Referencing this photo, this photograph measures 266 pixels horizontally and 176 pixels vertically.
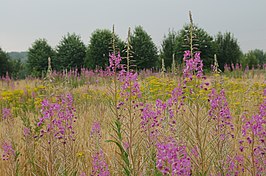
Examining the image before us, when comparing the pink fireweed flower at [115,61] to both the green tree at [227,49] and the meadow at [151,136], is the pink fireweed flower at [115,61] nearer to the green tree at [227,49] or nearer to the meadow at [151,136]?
the meadow at [151,136]

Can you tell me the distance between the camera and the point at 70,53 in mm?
25484

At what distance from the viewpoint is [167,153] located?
5.12 ft

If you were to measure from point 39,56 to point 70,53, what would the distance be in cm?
332

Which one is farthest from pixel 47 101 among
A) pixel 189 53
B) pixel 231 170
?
pixel 231 170

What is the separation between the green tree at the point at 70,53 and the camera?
83.9 ft

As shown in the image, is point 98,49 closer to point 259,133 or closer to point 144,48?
point 144,48

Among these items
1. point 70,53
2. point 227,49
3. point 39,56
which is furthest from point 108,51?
point 227,49

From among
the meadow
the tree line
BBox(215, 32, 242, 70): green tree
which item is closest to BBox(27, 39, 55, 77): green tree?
the tree line

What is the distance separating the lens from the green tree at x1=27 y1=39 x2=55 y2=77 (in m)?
26.6

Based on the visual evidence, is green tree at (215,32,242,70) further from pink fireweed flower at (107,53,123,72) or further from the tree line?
pink fireweed flower at (107,53,123,72)

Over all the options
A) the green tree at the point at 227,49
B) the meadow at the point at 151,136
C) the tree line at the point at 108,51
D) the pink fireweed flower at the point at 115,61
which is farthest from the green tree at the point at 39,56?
the pink fireweed flower at the point at 115,61

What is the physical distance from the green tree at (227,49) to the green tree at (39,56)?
625 inches

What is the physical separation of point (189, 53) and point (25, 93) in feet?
29.8

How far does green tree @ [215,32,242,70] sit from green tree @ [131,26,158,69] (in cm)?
594
